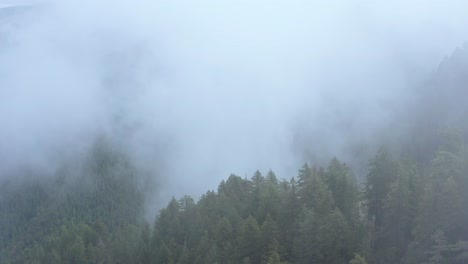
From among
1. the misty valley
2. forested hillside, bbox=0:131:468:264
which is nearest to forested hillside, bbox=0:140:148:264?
the misty valley

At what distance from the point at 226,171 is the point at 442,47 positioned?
7792 centimetres

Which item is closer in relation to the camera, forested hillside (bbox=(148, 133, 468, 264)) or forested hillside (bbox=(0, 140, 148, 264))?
forested hillside (bbox=(148, 133, 468, 264))

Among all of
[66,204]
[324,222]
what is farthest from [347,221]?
[66,204]

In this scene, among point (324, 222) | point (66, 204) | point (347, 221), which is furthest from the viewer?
point (66, 204)

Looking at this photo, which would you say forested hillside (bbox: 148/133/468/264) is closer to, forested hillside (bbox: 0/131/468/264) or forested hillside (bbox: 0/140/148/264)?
forested hillside (bbox: 0/131/468/264)

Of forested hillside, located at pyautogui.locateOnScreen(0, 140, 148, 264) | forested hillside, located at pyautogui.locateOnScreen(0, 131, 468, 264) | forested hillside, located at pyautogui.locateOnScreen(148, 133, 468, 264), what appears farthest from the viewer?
forested hillside, located at pyautogui.locateOnScreen(0, 140, 148, 264)

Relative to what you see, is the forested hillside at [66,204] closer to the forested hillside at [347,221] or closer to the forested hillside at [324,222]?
the forested hillside at [324,222]

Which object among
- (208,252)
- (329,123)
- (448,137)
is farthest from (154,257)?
(329,123)

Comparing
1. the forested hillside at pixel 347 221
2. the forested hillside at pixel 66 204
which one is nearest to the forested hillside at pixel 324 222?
the forested hillside at pixel 347 221

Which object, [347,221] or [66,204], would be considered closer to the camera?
[347,221]

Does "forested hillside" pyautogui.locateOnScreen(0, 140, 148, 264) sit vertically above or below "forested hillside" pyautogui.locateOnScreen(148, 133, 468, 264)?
above

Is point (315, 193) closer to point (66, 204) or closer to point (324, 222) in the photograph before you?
point (324, 222)

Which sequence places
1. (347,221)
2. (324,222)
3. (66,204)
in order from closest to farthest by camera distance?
(324,222)
(347,221)
(66,204)

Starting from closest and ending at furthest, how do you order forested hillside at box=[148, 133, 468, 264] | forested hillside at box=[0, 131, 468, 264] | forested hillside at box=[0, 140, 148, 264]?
forested hillside at box=[148, 133, 468, 264], forested hillside at box=[0, 131, 468, 264], forested hillside at box=[0, 140, 148, 264]
